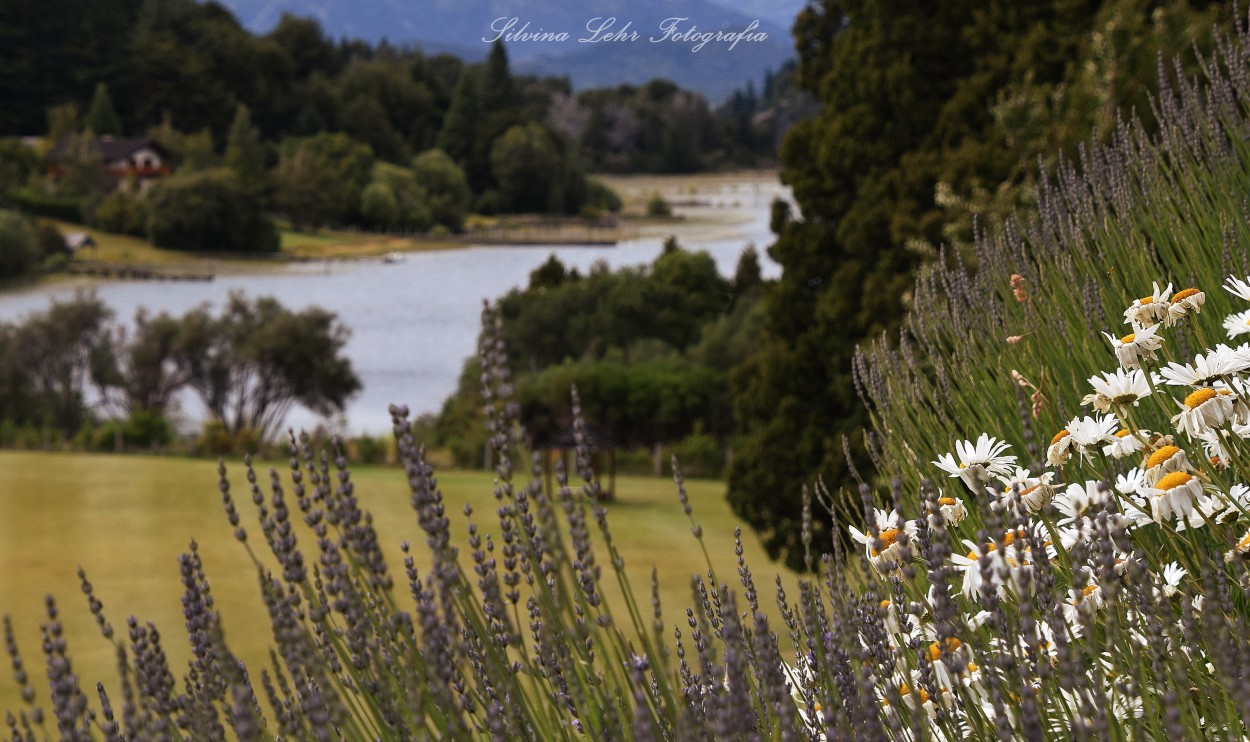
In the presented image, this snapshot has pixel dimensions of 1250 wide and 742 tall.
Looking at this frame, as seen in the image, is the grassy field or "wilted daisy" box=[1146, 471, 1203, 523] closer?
"wilted daisy" box=[1146, 471, 1203, 523]

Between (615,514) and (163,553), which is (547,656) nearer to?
(163,553)

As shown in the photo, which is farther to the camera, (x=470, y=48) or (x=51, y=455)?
(x=470, y=48)

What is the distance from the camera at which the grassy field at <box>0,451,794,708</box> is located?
1232cm

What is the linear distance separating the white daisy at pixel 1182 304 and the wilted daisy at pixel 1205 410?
456mm

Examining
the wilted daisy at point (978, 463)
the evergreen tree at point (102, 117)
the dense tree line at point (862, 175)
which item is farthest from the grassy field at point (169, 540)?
the evergreen tree at point (102, 117)

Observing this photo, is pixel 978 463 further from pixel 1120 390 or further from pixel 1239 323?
pixel 1239 323

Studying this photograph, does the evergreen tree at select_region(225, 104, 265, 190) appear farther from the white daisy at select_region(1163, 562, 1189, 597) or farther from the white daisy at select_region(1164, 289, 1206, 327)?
the white daisy at select_region(1163, 562, 1189, 597)

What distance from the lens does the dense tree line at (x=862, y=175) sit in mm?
8148

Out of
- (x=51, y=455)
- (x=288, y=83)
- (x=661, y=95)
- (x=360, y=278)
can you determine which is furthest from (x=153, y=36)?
(x=51, y=455)

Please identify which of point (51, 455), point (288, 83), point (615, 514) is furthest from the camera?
point (288, 83)

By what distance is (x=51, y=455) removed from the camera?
2202 centimetres

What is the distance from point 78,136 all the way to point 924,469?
42.3 metres

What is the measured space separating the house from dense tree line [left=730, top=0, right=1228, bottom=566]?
33.2m

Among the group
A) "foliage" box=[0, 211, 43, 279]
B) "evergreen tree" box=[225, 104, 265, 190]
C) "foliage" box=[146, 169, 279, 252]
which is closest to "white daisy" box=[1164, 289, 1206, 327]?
"foliage" box=[0, 211, 43, 279]
